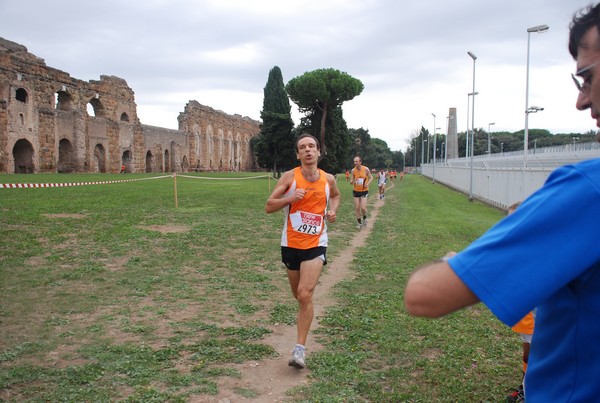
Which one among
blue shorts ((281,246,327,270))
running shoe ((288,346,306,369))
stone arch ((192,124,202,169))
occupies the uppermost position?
stone arch ((192,124,202,169))

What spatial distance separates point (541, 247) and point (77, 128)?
136 feet

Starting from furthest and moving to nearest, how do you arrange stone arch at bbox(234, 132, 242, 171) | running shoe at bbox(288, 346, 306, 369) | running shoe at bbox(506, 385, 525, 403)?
1. stone arch at bbox(234, 132, 242, 171)
2. running shoe at bbox(288, 346, 306, 369)
3. running shoe at bbox(506, 385, 525, 403)

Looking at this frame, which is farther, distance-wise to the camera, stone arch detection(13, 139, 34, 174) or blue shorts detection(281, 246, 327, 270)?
stone arch detection(13, 139, 34, 174)

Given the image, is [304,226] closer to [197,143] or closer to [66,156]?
[66,156]

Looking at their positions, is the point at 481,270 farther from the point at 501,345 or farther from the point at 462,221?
the point at 462,221

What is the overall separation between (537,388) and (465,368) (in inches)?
148

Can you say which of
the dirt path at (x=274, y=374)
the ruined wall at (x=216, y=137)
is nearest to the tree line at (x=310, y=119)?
the ruined wall at (x=216, y=137)

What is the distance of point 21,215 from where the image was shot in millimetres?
13742

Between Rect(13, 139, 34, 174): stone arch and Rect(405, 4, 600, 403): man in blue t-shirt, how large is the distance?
3719 cm

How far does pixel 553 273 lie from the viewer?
3.40 ft

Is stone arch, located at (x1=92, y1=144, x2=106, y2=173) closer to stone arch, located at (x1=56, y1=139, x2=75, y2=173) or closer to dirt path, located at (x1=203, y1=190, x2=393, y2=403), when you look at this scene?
stone arch, located at (x1=56, y1=139, x2=75, y2=173)

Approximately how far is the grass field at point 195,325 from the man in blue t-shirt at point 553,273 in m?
3.15

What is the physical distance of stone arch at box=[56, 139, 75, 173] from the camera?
3791 cm

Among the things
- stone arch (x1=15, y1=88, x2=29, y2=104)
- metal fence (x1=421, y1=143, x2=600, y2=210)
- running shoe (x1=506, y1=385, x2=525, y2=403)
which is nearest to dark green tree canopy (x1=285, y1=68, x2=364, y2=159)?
metal fence (x1=421, y1=143, x2=600, y2=210)
